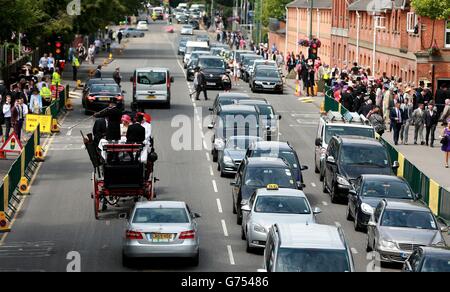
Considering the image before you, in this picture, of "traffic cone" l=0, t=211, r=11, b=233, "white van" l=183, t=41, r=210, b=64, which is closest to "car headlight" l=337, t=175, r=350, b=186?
"traffic cone" l=0, t=211, r=11, b=233

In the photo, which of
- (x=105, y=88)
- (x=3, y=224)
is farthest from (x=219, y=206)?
(x=105, y=88)

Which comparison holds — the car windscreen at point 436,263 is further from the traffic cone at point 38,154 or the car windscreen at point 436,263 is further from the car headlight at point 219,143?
the traffic cone at point 38,154

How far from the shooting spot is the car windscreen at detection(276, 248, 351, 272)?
2072cm

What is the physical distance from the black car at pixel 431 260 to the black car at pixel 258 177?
29.1 feet

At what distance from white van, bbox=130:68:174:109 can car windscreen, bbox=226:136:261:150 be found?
58.3 ft

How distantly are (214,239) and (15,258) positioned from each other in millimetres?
4722

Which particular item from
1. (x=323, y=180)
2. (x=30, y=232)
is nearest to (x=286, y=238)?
(x=30, y=232)

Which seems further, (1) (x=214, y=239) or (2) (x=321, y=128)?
(2) (x=321, y=128)

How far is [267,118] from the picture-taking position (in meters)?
45.3

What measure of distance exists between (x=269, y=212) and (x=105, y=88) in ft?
91.3

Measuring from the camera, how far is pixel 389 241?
84.4 ft

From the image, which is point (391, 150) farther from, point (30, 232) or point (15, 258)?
point (15, 258)

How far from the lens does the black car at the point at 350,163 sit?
111 ft

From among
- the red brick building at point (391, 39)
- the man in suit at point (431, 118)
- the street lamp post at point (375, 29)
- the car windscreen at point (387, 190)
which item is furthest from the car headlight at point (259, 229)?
the street lamp post at point (375, 29)
